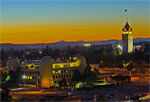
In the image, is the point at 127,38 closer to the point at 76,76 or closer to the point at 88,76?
the point at 88,76

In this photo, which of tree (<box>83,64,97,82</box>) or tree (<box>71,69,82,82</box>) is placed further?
tree (<box>71,69,82,82</box>)

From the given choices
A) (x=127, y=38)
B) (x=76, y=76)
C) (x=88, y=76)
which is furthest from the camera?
(x=127, y=38)

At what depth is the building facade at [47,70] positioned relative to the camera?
127ft

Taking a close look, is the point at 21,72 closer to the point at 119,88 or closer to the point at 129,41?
→ the point at 119,88

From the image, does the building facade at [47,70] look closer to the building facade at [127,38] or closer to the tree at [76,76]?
the tree at [76,76]

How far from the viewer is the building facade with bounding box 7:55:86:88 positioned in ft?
127

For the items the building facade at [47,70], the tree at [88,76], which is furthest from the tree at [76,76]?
the building facade at [47,70]

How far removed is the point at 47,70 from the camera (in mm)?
38938

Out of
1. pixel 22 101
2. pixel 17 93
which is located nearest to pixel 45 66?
pixel 17 93

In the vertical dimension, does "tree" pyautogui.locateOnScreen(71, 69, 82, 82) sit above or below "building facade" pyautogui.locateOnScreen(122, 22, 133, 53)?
below

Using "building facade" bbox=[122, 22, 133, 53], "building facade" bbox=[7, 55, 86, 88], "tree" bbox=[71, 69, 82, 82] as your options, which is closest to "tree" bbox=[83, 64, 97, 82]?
"tree" bbox=[71, 69, 82, 82]

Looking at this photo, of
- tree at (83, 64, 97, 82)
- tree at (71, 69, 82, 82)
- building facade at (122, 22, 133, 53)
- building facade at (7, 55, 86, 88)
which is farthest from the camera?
building facade at (122, 22, 133, 53)

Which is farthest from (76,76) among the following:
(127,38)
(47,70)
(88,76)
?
(127,38)

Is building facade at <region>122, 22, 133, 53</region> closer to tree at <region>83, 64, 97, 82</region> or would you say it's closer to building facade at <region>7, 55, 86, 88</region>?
building facade at <region>7, 55, 86, 88</region>
